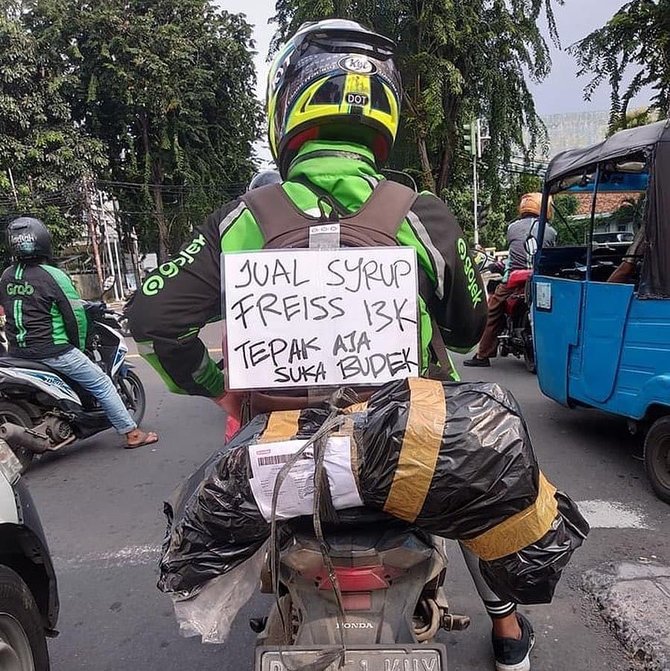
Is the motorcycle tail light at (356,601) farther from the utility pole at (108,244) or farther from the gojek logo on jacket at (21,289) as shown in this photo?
the utility pole at (108,244)

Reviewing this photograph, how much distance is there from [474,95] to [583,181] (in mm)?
15279

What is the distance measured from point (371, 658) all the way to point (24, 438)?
12.7ft

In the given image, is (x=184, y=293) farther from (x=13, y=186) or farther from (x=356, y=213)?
(x=13, y=186)

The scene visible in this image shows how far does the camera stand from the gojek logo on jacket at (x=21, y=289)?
4.56 metres

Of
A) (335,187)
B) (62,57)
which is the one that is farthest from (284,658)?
(62,57)

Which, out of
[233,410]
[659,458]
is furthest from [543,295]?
[233,410]

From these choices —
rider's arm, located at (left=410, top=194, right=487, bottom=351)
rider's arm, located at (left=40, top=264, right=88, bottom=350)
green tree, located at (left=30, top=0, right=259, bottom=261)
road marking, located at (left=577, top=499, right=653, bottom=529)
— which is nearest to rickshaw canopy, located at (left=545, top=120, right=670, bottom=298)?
road marking, located at (left=577, top=499, right=653, bottom=529)

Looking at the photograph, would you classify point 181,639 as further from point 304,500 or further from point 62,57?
point 62,57

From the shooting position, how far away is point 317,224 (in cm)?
179

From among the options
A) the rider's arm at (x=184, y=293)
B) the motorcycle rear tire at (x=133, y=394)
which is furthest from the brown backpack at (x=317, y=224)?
the motorcycle rear tire at (x=133, y=394)

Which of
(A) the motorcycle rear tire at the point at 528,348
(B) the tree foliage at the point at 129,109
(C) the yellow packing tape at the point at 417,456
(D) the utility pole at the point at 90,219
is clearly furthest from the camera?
(D) the utility pole at the point at 90,219

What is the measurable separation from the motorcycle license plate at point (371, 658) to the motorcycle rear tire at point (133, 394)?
4.45 meters

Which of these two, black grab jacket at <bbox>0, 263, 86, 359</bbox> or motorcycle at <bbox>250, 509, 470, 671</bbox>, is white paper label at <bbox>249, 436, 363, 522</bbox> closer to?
motorcycle at <bbox>250, 509, 470, 671</bbox>

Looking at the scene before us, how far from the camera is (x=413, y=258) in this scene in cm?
171
